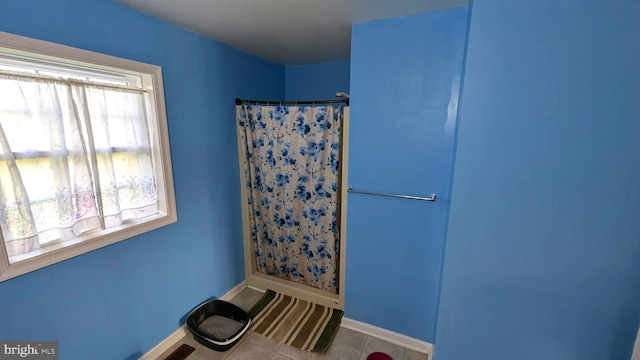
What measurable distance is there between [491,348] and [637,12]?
1625 mm

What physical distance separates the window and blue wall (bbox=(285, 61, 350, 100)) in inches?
61.5

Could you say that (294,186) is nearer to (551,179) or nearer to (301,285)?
(301,285)

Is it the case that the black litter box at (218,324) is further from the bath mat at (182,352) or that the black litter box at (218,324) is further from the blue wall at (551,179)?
the blue wall at (551,179)

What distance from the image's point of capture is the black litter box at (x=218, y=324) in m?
1.67

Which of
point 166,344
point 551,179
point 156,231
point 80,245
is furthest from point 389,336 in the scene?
point 80,245

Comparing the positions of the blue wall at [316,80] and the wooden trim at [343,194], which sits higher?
the blue wall at [316,80]

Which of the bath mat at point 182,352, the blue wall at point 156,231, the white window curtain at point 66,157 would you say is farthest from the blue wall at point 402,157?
A: the white window curtain at point 66,157

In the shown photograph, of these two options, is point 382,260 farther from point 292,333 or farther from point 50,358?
point 50,358

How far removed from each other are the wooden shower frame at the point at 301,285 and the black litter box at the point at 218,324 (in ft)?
1.43

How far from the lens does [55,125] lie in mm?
1165

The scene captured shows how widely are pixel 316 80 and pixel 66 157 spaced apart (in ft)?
7.24

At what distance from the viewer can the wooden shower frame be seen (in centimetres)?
183

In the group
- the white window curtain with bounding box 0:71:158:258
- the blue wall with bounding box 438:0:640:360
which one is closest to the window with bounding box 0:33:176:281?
the white window curtain with bounding box 0:71:158:258

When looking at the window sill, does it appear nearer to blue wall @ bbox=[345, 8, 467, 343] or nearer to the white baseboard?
the white baseboard
